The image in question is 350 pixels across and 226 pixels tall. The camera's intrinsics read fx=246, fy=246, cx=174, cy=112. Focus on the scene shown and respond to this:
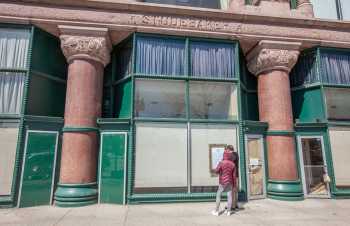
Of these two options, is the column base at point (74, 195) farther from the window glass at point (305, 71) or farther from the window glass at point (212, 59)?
the window glass at point (305, 71)

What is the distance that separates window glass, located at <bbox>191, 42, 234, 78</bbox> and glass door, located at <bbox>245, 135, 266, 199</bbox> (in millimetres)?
2574

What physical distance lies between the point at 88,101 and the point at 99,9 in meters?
3.23

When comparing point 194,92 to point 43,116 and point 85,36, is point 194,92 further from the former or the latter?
point 43,116

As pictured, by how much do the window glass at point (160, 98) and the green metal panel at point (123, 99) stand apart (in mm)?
305

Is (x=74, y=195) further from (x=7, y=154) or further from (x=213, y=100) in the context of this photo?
(x=213, y=100)

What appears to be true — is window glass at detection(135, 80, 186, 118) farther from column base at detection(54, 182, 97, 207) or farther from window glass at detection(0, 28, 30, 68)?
window glass at detection(0, 28, 30, 68)

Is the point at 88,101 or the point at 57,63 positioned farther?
the point at 57,63

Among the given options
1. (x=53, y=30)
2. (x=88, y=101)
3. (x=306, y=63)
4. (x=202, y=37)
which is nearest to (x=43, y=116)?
(x=88, y=101)

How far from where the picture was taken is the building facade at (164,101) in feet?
25.6

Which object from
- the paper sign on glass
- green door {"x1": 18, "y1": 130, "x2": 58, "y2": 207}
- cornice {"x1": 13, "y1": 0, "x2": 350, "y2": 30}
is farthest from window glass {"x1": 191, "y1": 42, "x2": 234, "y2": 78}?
green door {"x1": 18, "y1": 130, "x2": 58, "y2": 207}

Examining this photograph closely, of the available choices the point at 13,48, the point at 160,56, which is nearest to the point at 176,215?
the point at 160,56

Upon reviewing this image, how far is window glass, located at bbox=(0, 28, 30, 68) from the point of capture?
802cm

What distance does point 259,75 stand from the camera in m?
9.83

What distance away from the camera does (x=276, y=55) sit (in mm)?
9266
